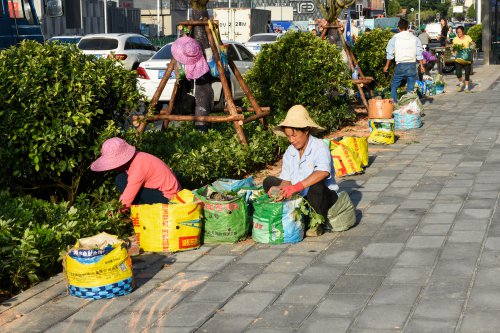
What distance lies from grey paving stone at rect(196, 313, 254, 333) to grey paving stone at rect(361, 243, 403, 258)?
177 centimetres

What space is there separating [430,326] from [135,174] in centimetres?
346

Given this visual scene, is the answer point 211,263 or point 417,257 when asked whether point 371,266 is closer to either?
point 417,257

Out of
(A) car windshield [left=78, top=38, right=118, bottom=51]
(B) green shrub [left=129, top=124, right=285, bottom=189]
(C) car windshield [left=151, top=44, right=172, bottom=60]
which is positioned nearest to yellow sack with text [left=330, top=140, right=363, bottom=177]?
(B) green shrub [left=129, top=124, right=285, bottom=189]

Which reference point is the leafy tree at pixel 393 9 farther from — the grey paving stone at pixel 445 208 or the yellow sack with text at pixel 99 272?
the yellow sack with text at pixel 99 272

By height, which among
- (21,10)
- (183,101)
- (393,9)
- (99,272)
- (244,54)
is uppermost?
(393,9)

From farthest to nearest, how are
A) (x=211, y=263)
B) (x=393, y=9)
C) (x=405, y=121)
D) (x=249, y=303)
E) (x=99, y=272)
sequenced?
(x=393, y=9) → (x=405, y=121) → (x=211, y=263) → (x=99, y=272) → (x=249, y=303)

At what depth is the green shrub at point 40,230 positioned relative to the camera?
22.0 ft

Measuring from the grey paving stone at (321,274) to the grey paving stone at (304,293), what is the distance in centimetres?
11

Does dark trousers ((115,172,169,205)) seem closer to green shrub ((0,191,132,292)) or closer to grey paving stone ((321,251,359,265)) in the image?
green shrub ((0,191,132,292))

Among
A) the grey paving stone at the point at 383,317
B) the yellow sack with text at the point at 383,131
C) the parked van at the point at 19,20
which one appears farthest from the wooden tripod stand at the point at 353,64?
the grey paving stone at the point at 383,317

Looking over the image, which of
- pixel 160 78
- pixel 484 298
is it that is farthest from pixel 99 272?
pixel 160 78

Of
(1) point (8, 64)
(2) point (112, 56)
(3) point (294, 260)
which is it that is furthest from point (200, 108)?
(3) point (294, 260)

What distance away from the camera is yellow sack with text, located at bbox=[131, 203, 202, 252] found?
754 centimetres

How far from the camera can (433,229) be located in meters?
8.16
